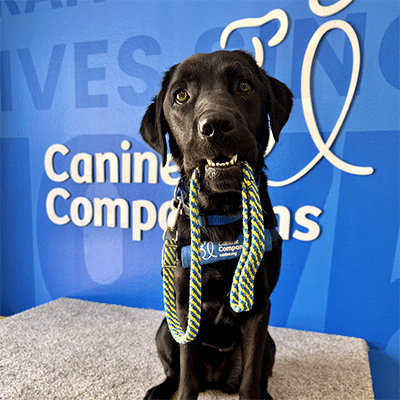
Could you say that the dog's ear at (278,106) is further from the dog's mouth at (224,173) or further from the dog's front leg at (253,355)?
the dog's front leg at (253,355)

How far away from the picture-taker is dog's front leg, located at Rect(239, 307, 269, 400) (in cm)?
89

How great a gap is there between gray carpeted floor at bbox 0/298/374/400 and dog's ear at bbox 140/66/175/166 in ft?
2.73

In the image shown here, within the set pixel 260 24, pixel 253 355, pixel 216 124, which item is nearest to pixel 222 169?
pixel 216 124

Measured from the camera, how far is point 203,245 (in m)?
0.88

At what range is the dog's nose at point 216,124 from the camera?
0.75m

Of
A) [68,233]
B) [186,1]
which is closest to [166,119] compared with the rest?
[186,1]

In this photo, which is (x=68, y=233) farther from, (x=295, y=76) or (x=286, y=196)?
(x=295, y=76)

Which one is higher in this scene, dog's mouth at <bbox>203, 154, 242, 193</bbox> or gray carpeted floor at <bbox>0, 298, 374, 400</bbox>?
dog's mouth at <bbox>203, 154, 242, 193</bbox>

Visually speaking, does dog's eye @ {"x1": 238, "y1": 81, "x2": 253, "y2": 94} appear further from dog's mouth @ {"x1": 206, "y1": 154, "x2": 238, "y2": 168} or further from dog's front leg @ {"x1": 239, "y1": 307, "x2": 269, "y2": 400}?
dog's front leg @ {"x1": 239, "y1": 307, "x2": 269, "y2": 400}

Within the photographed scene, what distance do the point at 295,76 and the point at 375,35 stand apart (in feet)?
1.24

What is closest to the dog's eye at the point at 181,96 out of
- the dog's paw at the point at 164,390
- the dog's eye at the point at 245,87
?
the dog's eye at the point at 245,87

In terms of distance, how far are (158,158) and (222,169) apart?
1058 millimetres

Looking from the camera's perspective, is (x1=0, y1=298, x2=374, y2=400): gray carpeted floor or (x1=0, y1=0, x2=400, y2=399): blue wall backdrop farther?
(x1=0, y1=0, x2=400, y2=399): blue wall backdrop

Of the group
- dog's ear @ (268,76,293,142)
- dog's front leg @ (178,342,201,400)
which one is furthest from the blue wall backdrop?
dog's front leg @ (178,342,201,400)
